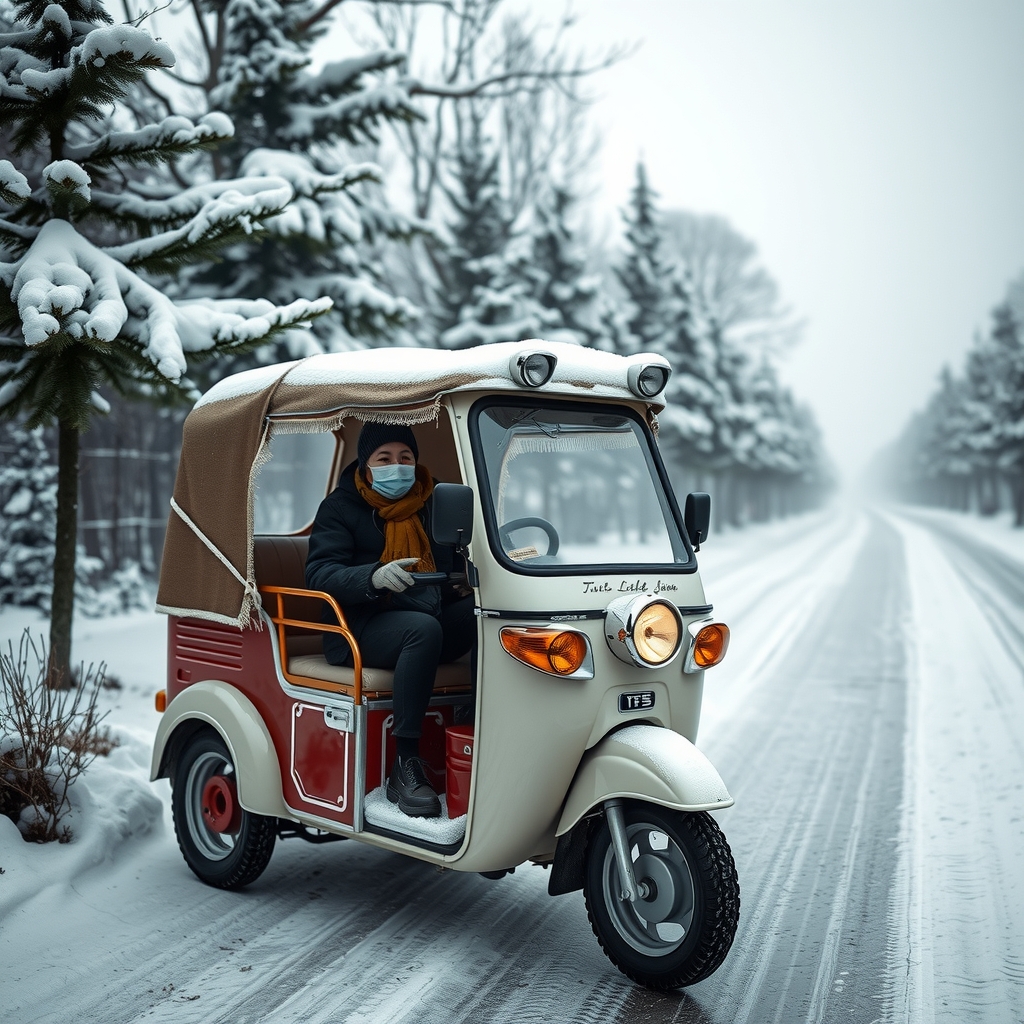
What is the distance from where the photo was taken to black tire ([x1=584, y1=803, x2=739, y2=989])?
156 inches

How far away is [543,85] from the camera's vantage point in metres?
17.1

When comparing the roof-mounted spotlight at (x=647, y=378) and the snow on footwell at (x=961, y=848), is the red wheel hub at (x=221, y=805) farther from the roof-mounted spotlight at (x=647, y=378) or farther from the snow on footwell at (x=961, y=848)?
the snow on footwell at (x=961, y=848)

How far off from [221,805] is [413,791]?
137 cm

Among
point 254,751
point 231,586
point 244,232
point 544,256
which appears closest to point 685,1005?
point 254,751

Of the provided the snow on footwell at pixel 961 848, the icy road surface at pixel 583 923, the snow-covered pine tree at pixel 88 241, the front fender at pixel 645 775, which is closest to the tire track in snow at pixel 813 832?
the icy road surface at pixel 583 923

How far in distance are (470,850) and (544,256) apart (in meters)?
22.5

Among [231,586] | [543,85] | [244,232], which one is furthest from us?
[543,85]

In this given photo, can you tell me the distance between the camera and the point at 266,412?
5164 millimetres

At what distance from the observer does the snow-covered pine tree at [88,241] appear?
5980mm

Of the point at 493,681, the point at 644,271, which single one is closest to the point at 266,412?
the point at 493,681

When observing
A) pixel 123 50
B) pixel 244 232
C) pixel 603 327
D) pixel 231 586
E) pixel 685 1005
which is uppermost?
pixel 603 327

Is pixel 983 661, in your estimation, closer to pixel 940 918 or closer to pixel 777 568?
pixel 940 918

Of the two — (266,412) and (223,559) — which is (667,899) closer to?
(223,559)

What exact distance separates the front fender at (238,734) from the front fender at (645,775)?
1.49 metres
